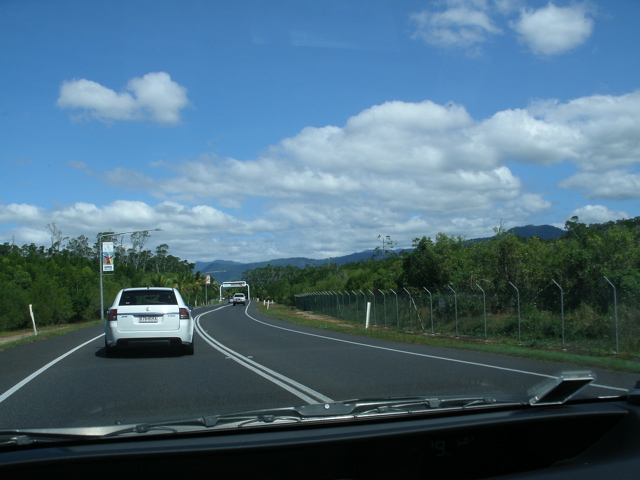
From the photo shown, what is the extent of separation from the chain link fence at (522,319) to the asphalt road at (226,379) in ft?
12.8

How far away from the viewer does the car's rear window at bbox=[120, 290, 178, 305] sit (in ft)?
48.6

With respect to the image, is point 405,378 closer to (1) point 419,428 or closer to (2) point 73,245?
(1) point 419,428

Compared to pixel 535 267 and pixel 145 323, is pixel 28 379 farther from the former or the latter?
pixel 535 267

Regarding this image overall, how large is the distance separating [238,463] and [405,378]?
7.78m

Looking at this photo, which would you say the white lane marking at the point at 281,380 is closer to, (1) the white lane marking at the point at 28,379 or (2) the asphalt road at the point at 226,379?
(2) the asphalt road at the point at 226,379

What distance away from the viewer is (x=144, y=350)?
1661 cm

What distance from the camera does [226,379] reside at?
34.6 ft

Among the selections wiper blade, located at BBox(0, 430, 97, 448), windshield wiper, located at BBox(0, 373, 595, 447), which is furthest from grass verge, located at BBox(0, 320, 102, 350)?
windshield wiper, located at BBox(0, 373, 595, 447)

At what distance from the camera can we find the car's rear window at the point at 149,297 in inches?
583

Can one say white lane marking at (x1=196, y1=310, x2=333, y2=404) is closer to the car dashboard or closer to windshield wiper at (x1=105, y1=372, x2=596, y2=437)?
windshield wiper at (x1=105, y1=372, x2=596, y2=437)

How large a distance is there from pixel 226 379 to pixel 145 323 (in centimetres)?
458

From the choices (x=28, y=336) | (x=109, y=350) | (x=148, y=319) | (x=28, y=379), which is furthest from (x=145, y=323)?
(x=28, y=336)

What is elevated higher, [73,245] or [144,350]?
[73,245]

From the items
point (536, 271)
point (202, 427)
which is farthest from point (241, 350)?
point (536, 271)
